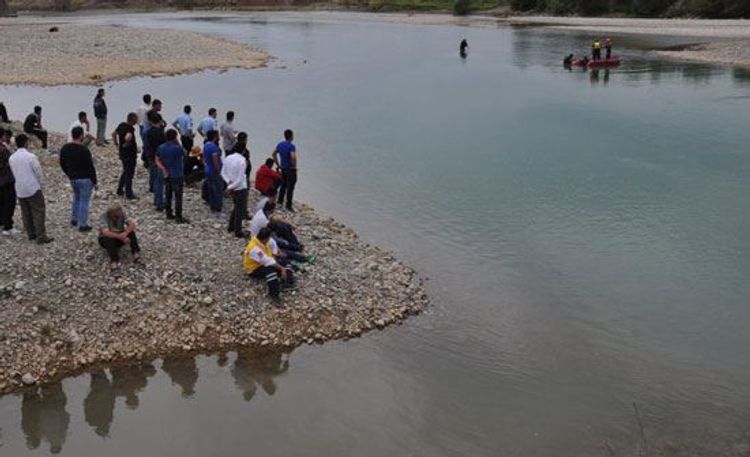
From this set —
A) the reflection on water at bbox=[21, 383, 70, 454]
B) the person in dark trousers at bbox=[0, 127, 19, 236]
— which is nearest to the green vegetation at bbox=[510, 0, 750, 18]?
the person in dark trousers at bbox=[0, 127, 19, 236]

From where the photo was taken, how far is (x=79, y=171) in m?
16.6

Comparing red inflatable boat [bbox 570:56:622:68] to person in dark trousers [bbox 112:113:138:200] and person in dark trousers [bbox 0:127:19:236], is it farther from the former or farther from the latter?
person in dark trousers [bbox 0:127:19:236]

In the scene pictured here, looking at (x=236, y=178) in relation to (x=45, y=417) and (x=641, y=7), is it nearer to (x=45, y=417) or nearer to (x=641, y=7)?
(x=45, y=417)

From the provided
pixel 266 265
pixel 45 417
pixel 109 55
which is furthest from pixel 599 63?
pixel 45 417

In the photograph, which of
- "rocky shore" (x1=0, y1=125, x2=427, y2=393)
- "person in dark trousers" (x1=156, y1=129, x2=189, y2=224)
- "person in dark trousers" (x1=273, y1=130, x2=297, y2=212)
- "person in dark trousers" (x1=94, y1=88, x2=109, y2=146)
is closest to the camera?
"rocky shore" (x1=0, y1=125, x2=427, y2=393)

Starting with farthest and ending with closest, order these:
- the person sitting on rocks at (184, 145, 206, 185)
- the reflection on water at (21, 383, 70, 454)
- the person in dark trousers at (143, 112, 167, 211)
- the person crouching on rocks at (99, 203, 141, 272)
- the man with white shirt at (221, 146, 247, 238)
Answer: the person sitting on rocks at (184, 145, 206, 185), the person in dark trousers at (143, 112, 167, 211), the man with white shirt at (221, 146, 247, 238), the person crouching on rocks at (99, 203, 141, 272), the reflection on water at (21, 383, 70, 454)

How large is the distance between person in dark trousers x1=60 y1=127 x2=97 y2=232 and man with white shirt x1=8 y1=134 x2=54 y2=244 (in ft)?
2.31

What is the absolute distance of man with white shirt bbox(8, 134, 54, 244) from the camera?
15.6 meters

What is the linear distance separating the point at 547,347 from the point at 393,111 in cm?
2827

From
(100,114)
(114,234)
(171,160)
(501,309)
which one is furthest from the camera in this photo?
(100,114)

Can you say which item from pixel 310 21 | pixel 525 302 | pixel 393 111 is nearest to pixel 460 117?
pixel 393 111

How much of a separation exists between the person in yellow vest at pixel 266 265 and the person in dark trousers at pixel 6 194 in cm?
541

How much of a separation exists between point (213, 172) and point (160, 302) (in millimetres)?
4892

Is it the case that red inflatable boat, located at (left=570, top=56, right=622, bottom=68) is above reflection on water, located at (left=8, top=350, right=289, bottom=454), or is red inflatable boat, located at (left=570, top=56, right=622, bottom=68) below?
above
